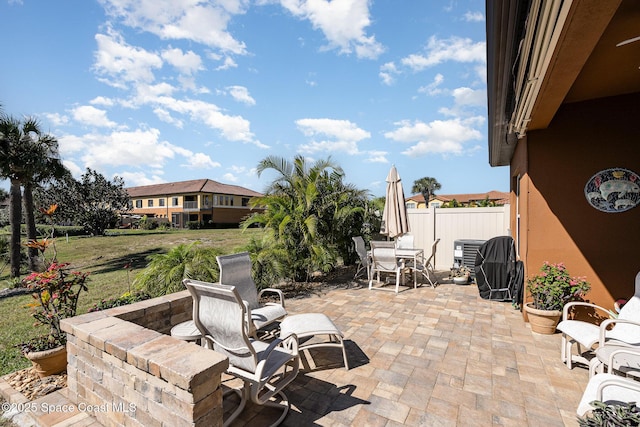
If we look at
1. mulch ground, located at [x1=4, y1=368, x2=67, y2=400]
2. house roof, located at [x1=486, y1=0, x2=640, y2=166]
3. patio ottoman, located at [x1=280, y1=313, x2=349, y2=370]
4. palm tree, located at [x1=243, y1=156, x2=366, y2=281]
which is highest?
house roof, located at [x1=486, y1=0, x2=640, y2=166]

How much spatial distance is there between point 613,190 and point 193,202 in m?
36.5

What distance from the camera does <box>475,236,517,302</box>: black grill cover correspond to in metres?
5.52

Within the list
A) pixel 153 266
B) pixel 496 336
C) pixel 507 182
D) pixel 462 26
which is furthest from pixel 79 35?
pixel 507 182

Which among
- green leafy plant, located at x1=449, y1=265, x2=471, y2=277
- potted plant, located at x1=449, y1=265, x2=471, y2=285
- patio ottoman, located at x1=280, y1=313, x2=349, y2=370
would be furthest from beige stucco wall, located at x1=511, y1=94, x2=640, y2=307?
patio ottoman, located at x1=280, y1=313, x2=349, y2=370

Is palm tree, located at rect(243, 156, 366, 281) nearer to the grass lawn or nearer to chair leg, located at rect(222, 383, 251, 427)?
the grass lawn

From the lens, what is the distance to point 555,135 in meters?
4.14

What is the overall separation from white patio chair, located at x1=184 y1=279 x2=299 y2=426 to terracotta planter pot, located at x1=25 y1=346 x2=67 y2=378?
1844 mm

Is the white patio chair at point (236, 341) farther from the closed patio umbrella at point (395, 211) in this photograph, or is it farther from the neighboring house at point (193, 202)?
the neighboring house at point (193, 202)

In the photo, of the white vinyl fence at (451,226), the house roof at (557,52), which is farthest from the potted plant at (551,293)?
the white vinyl fence at (451,226)

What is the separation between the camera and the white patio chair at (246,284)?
3.47 meters

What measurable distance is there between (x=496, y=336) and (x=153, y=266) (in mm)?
5491


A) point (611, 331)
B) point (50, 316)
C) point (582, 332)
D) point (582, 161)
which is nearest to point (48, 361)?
point (50, 316)

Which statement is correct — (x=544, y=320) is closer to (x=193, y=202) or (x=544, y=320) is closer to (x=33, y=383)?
(x=33, y=383)

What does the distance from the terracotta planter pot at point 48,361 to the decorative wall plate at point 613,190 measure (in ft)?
22.2
